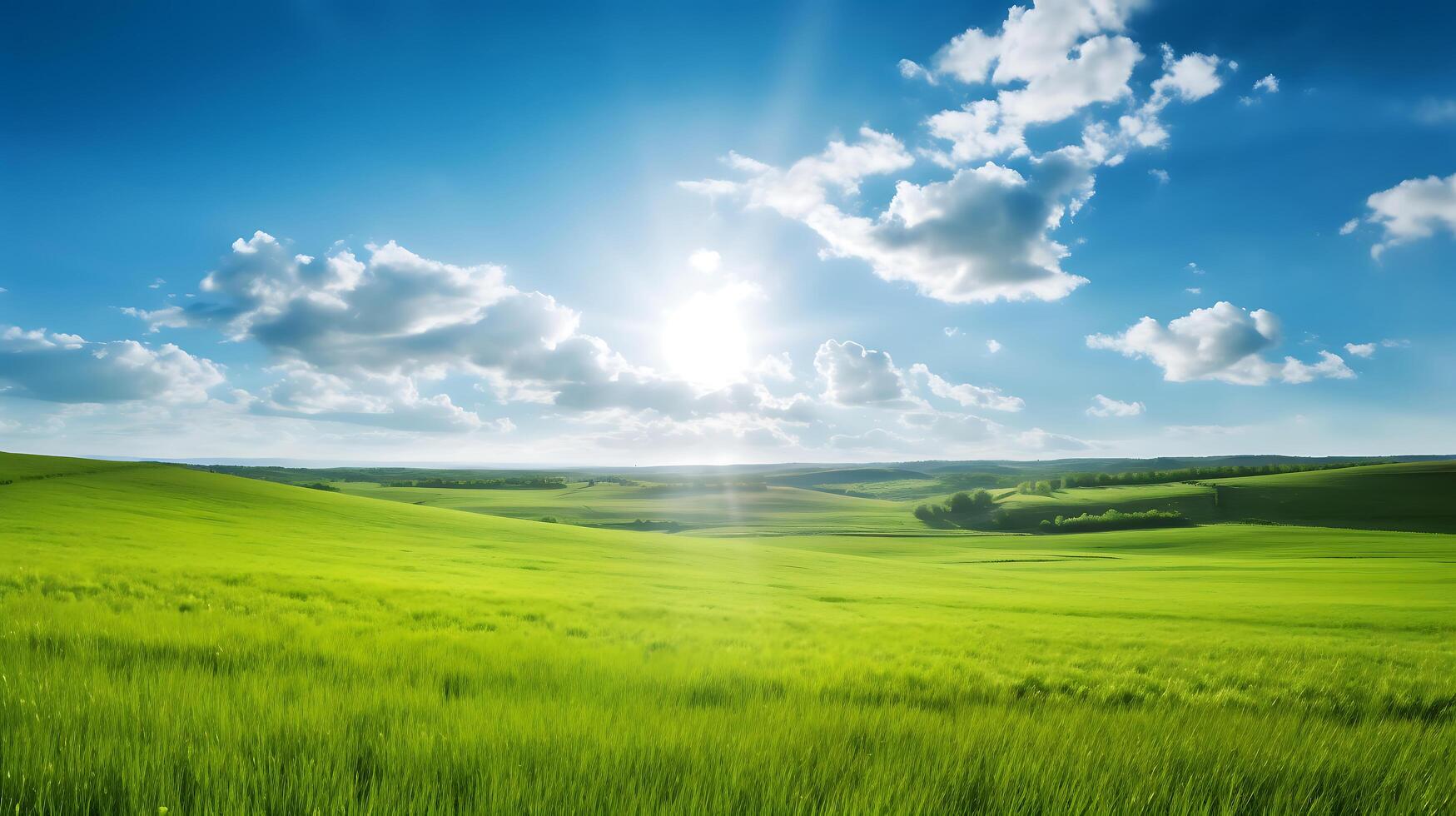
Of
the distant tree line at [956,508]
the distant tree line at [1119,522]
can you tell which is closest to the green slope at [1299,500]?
the distant tree line at [956,508]

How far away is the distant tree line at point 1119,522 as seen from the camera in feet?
341

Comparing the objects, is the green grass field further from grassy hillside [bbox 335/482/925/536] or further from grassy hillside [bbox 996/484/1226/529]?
grassy hillside [bbox 996/484/1226/529]

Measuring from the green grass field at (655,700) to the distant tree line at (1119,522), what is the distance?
96.6m

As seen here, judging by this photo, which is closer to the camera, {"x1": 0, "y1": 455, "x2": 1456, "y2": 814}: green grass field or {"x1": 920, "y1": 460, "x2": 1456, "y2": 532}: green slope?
{"x1": 0, "y1": 455, "x2": 1456, "y2": 814}: green grass field

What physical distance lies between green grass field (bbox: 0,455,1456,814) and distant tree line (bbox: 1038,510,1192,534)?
317 ft

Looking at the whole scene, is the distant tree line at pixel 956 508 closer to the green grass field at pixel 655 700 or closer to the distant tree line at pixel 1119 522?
the distant tree line at pixel 1119 522

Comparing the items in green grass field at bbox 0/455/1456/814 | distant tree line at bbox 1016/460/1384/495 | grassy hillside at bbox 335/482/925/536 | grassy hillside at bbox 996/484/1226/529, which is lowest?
grassy hillside at bbox 335/482/925/536

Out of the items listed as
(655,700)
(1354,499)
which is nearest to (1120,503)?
(1354,499)

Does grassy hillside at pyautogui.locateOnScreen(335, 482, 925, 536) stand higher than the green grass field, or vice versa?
the green grass field

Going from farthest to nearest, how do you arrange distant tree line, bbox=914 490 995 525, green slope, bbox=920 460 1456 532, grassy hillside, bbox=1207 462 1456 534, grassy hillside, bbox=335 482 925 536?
distant tree line, bbox=914 490 995 525
grassy hillside, bbox=335 482 925 536
green slope, bbox=920 460 1456 532
grassy hillside, bbox=1207 462 1456 534

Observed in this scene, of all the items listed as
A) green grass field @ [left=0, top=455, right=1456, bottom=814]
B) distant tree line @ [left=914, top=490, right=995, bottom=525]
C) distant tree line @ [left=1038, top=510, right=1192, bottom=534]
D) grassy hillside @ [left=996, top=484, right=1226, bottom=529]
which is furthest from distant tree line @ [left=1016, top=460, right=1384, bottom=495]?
green grass field @ [left=0, top=455, right=1456, bottom=814]

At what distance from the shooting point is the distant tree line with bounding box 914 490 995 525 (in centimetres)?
12850

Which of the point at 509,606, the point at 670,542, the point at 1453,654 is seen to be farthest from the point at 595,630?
the point at 670,542

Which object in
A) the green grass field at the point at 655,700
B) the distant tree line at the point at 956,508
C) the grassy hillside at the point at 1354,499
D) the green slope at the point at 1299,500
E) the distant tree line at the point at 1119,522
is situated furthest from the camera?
the distant tree line at the point at 956,508
